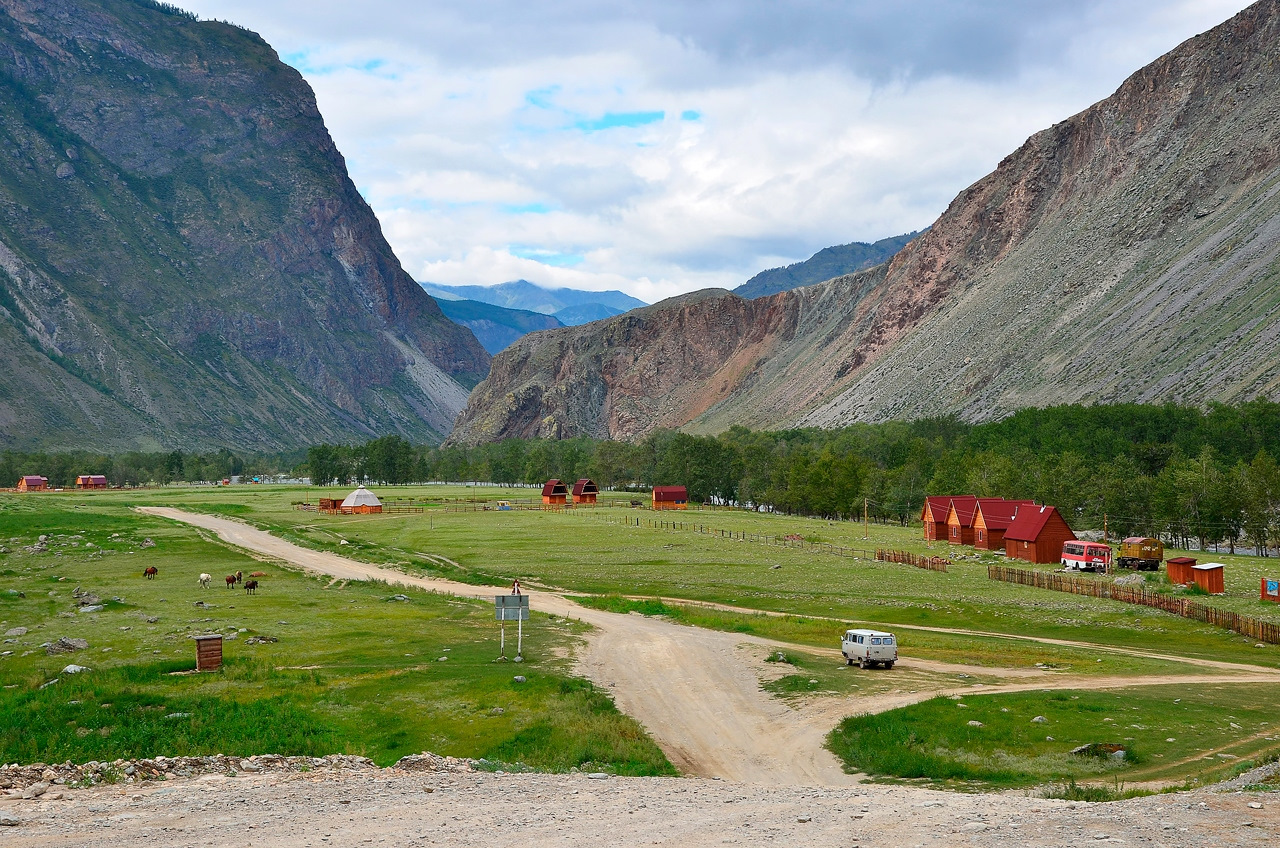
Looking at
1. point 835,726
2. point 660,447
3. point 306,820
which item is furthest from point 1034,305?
point 306,820

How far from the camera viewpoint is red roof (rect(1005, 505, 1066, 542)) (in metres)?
76.0

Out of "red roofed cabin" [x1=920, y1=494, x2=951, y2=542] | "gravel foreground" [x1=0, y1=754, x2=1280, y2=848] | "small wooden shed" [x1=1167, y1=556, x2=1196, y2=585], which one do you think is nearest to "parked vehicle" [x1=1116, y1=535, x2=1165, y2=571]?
"small wooden shed" [x1=1167, y1=556, x2=1196, y2=585]

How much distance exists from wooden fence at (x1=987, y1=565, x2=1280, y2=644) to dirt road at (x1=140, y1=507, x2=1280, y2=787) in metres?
8.65

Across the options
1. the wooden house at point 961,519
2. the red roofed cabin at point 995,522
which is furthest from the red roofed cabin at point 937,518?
the red roofed cabin at point 995,522

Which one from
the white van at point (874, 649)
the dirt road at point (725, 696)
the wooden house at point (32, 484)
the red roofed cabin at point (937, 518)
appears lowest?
the wooden house at point (32, 484)

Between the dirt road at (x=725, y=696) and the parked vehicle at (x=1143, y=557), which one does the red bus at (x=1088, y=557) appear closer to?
the parked vehicle at (x=1143, y=557)

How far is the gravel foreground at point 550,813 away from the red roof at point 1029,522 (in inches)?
2376

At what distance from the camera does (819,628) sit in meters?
44.5

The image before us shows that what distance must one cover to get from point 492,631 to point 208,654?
12503 millimetres

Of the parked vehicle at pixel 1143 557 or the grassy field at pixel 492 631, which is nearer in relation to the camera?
the grassy field at pixel 492 631

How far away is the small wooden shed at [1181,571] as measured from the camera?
59844mm

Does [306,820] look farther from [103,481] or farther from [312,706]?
[103,481]

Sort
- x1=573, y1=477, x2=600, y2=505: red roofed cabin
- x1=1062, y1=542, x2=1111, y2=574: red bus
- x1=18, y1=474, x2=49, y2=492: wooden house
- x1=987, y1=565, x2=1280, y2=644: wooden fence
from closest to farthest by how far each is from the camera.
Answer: x1=987, y1=565, x2=1280, y2=644: wooden fence, x1=1062, y1=542, x2=1111, y2=574: red bus, x1=573, y1=477, x2=600, y2=505: red roofed cabin, x1=18, y1=474, x2=49, y2=492: wooden house

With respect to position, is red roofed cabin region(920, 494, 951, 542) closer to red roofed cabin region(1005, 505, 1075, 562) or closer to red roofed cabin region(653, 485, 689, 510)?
red roofed cabin region(1005, 505, 1075, 562)
